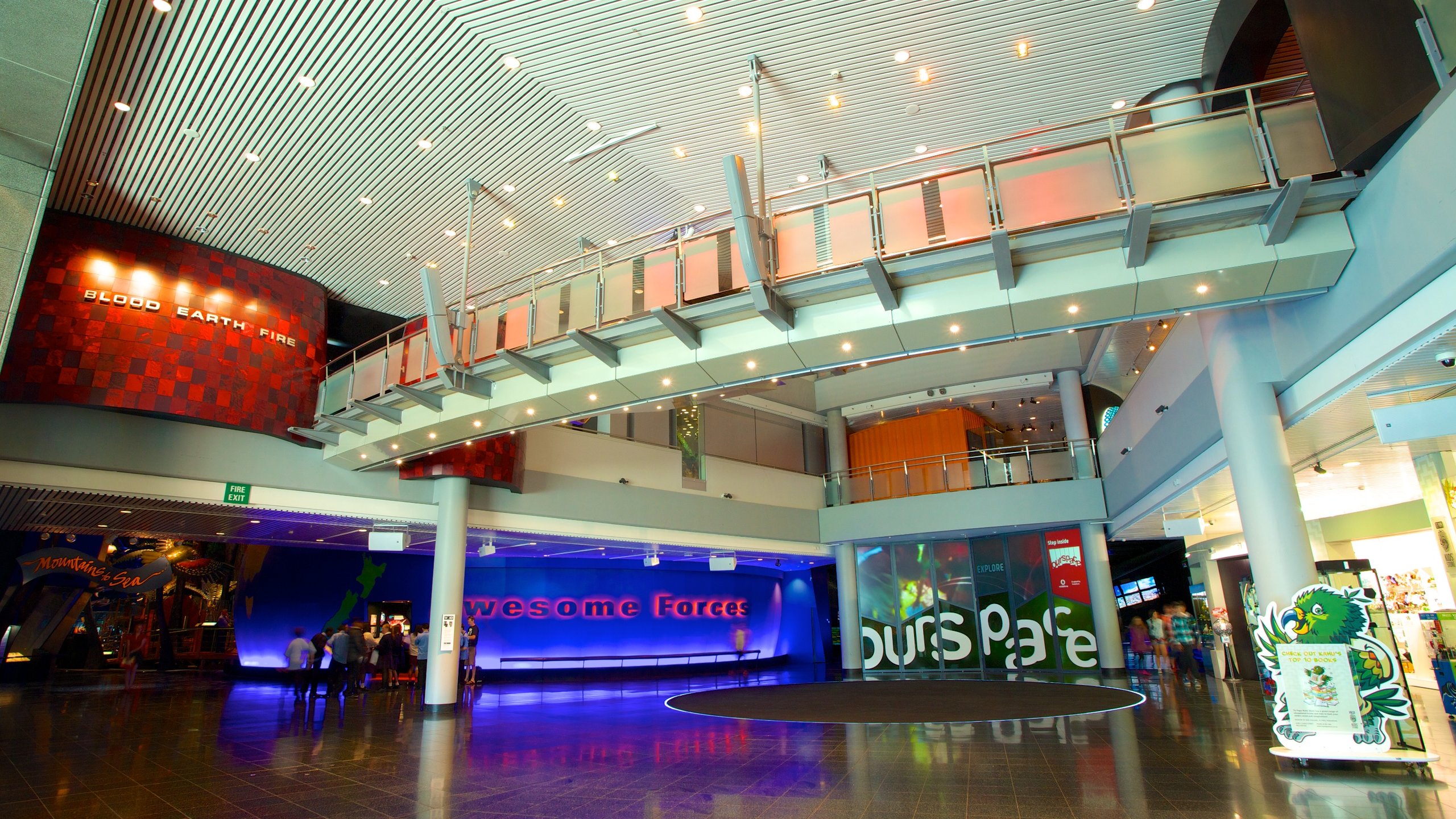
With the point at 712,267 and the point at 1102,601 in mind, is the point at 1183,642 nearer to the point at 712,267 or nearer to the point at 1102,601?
the point at 1102,601

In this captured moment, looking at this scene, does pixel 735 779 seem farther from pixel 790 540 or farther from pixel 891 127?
pixel 790 540

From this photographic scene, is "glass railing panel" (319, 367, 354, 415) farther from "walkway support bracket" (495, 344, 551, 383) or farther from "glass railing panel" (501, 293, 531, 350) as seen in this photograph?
"walkway support bracket" (495, 344, 551, 383)

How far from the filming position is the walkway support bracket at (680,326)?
7879 millimetres

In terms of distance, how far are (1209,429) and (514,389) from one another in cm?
880

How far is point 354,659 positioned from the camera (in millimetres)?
14047

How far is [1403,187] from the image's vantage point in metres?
5.41

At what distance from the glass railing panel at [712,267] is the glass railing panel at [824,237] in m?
0.48

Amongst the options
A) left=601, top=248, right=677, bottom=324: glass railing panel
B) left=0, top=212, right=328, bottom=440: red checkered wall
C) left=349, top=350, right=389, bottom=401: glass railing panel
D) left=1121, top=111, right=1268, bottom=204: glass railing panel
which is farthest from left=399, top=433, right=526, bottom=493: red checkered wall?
left=1121, top=111, right=1268, bottom=204: glass railing panel

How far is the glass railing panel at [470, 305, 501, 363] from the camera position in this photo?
965cm

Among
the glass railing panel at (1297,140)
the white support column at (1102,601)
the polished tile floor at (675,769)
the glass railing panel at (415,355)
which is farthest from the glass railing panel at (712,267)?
the white support column at (1102,601)

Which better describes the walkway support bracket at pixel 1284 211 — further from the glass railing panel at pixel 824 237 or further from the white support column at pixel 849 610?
the white support column at pixel 849 610

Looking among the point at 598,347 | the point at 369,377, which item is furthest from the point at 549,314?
the point at 369,377

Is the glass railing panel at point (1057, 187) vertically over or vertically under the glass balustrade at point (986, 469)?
over

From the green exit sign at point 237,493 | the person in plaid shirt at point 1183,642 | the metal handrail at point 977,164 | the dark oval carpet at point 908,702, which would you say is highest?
the metal handrail at point 977,164
